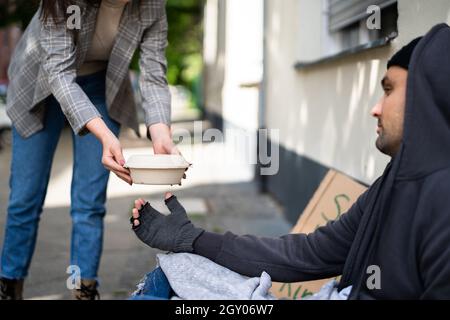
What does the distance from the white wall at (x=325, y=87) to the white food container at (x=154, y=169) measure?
1.35 meters

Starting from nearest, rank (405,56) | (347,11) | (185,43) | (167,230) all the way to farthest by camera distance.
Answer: (405,56) → (167,230) → (347,11) → (185,43)

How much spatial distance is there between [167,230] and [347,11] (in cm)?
323

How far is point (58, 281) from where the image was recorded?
4445mm

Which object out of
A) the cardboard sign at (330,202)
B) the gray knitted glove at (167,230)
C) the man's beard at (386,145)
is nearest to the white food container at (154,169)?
the gray knitted glove at (167,230)

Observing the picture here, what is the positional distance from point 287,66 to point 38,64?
3.58 meters

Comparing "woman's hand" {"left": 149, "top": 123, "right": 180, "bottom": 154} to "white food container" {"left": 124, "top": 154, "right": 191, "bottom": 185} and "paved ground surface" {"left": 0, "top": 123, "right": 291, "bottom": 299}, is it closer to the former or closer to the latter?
"white food container" {"left": 124, "top": 154, "right": 191, "bottom": 185}

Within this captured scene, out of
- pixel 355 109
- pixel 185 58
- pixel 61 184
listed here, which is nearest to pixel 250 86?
pixel 61 184

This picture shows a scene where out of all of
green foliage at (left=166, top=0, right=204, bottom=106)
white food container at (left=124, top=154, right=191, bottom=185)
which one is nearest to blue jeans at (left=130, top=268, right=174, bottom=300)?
white food container at (left=124, top=154, right=191, bottom=185)

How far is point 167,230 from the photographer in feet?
7.72

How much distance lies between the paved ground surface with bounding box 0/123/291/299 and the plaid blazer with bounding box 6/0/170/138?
1.19 metres

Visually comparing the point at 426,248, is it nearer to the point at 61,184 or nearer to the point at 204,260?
the point at 204,260

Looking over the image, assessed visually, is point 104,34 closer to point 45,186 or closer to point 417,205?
point 45,186

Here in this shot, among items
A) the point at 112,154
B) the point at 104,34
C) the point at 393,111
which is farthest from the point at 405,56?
the point at 104,34

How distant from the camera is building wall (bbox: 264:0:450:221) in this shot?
384cm
